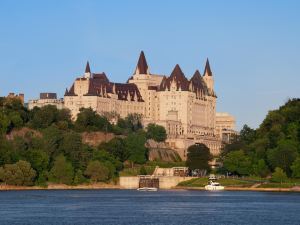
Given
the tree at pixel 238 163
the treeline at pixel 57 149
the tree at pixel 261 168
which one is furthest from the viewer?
the tree at pixel 238 163

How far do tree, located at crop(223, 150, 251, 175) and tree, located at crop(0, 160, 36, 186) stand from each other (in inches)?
1104

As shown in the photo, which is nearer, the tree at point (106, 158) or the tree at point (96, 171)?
the tree at point (96, 171)

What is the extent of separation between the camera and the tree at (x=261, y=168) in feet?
442

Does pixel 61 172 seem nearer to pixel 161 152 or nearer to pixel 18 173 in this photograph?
pixel 18 173

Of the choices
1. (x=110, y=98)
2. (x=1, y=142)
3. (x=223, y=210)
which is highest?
(x=110, y=98)

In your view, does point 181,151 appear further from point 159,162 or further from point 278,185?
point 278,185

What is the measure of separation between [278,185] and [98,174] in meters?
26.6

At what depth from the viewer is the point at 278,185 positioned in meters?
128

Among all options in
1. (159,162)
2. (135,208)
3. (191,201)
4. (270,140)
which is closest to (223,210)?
(135,208)

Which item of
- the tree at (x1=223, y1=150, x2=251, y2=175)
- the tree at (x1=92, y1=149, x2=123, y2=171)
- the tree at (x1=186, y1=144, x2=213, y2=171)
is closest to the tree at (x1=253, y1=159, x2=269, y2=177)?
the tree at (x1=223, y1=150, x2=251, y2=175)

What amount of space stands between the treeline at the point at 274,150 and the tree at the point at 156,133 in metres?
28.7

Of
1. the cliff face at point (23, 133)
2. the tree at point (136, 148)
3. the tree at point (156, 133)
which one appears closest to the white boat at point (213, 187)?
the tree at point (136, 148)

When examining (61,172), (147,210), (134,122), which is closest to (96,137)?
(134,122)

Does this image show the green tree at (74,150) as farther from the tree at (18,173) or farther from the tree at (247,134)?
the tree at (247,134)
